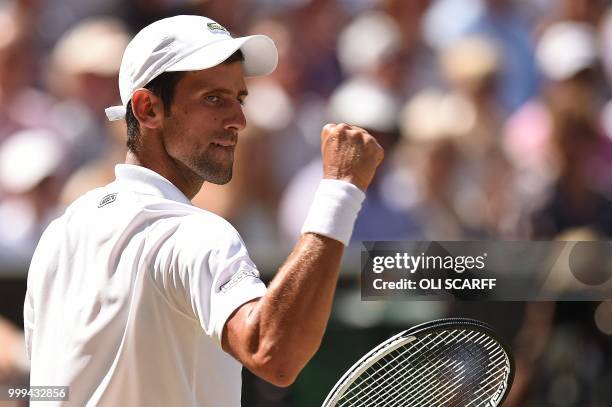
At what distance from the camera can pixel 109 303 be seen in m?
2.15

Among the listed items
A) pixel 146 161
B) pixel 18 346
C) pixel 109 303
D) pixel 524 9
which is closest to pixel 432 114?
pixel 524 9

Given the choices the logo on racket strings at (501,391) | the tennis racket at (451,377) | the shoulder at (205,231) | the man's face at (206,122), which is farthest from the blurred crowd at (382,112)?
the shoulder at (205,231)

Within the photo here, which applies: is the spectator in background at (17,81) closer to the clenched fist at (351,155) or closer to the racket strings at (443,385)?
the racket strings at (443,385)

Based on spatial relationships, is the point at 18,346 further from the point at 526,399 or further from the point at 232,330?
the point at 232,330

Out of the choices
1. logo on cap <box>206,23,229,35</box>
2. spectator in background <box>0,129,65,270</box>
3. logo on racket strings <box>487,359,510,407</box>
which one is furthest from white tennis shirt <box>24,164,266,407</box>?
spectator in background <box>0,129,65,270</box>

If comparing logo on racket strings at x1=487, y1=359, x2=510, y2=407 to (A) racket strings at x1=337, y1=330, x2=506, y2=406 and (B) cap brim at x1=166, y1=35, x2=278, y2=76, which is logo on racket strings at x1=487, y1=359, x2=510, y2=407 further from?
(B) cap brim at x1=166, y1=35, x2=278, y2=76

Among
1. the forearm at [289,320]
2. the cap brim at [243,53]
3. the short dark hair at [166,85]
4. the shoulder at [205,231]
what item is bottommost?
the forearm at [289,320]

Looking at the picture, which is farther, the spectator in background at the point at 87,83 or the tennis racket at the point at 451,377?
the spectator in background at the point at 87,83

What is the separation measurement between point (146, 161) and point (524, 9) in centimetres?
304

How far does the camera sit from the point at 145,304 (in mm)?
2096

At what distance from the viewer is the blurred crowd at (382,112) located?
15.3ft

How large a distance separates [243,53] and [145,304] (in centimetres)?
69

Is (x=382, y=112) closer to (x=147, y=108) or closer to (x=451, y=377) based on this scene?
(x=451, y=377)

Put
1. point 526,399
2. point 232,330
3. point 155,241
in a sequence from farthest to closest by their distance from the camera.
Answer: point 526,399
point 155,241
point 232,330
